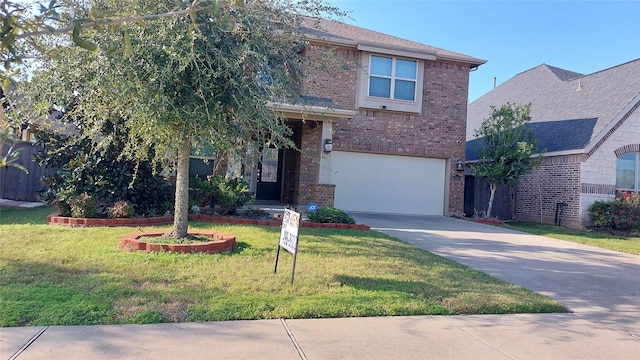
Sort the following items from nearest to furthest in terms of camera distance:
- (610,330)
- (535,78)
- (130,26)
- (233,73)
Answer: (610,330)
(130,26)
(233,73)
(535,78)

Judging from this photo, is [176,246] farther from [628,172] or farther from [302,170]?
[628,172]

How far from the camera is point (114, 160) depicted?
33.0ft

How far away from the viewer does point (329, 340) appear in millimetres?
4352

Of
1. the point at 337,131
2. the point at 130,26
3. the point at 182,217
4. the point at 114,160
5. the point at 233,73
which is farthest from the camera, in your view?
the point at 337,131

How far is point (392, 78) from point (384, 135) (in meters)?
2.02

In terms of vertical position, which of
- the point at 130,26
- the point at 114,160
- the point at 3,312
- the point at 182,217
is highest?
the point at 130,26

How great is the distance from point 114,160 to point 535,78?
20510mm

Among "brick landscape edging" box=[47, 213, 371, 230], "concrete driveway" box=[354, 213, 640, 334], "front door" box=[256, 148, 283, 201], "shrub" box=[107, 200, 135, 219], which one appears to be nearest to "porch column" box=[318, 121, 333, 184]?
"concrete driveway" box=[354, 213, 640, 334]

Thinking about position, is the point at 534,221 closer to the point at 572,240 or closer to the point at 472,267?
the point at 572,240

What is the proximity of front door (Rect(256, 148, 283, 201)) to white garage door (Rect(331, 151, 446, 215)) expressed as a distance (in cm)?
247

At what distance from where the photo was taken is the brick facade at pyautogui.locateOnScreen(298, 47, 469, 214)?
15500mm

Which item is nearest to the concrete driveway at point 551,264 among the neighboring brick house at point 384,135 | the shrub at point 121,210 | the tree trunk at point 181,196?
the neighboring brick house at point 384,135

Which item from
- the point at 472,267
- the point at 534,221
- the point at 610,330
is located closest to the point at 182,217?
the point at 472,267

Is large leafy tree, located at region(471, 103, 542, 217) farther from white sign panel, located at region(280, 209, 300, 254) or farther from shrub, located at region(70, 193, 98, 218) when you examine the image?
shrub, located at region(70, 193, 98, 218)
